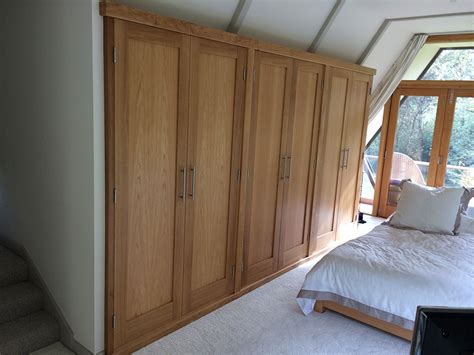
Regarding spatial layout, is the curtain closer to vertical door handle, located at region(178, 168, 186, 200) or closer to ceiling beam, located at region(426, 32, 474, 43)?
ceiling beam, located at region(426, 32, 474, 43)

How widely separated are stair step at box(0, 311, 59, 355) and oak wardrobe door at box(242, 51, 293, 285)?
1.49 m

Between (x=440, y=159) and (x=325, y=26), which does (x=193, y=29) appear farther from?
(x=440, y=159)

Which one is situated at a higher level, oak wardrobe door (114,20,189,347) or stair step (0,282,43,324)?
oak wardrobe door (114,20,189,347)

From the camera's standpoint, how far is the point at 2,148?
10.1 feet

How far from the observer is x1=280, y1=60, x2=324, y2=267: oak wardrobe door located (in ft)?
11.9

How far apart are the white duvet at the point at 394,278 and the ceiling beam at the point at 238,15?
187 centimetres

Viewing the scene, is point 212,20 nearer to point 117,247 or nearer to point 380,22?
point 117,247

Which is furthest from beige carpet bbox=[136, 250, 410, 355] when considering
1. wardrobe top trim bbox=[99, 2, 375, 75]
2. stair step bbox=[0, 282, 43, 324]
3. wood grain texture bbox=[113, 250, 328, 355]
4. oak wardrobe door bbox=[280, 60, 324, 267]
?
wardrobe top trim bbox=[99, 2, 375, 75]

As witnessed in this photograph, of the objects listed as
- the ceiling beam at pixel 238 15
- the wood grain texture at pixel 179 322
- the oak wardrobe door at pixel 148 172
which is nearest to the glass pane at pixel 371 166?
the wood grain texture at pixel 179 322

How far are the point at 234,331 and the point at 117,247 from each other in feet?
3.53

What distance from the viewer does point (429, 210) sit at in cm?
384

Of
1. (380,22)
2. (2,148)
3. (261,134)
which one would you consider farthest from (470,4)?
(2,148)

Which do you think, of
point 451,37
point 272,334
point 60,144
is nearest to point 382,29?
point 451,37

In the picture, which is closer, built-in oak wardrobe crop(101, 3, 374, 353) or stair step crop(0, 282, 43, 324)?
built-in oak wardrobe crop(101, 3, 374, 353)
